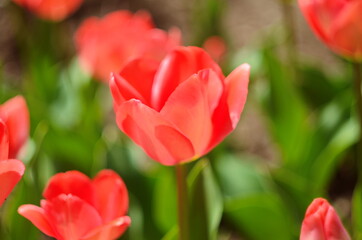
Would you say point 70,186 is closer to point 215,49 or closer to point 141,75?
point 141,75

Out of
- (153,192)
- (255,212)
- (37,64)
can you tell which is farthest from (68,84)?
(255,212)

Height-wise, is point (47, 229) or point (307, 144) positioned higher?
point (47, 229)

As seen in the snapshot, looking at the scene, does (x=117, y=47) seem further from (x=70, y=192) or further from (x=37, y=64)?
(x=70, y=192)

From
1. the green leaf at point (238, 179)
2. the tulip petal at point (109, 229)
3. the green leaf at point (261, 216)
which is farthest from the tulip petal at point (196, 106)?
the green leaf at point (238, 179)

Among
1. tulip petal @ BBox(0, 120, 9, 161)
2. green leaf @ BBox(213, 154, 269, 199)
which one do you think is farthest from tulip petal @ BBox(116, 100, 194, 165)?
green leaf @ BBox(213, 154, 269, 199)

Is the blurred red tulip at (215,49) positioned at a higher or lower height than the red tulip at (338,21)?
lower

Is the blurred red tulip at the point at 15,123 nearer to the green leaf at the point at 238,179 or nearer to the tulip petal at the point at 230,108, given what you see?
the tulip petal at the point at 230,108
